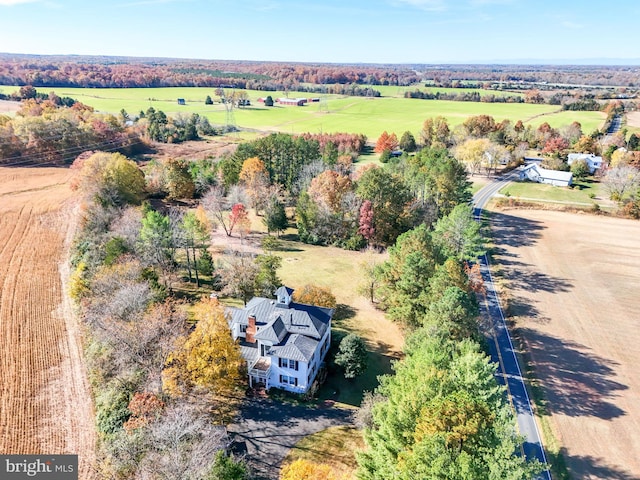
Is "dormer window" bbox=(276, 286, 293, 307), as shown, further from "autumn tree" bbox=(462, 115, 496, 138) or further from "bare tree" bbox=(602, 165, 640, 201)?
"autumn tree" bbox=(462, 115, 496, 138)

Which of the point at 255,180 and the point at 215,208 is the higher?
the point at 255,180

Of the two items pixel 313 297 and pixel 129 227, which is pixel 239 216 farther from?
pixel 313 297

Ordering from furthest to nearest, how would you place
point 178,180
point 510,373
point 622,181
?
1. point 622,181
2. point 178,180
3. point 510,373

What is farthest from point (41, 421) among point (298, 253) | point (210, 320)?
point (298, 253)

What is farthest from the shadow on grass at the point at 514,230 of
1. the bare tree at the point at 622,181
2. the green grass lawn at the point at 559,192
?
the bare tree at the point at 622,181

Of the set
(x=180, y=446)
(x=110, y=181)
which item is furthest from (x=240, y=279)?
(x=110, y=181)

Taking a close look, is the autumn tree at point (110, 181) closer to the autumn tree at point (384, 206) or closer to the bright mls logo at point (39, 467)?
the autumn tree at point (384, 206)

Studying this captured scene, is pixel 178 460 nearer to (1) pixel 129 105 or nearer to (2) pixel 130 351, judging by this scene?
(2) pixel 130 351
